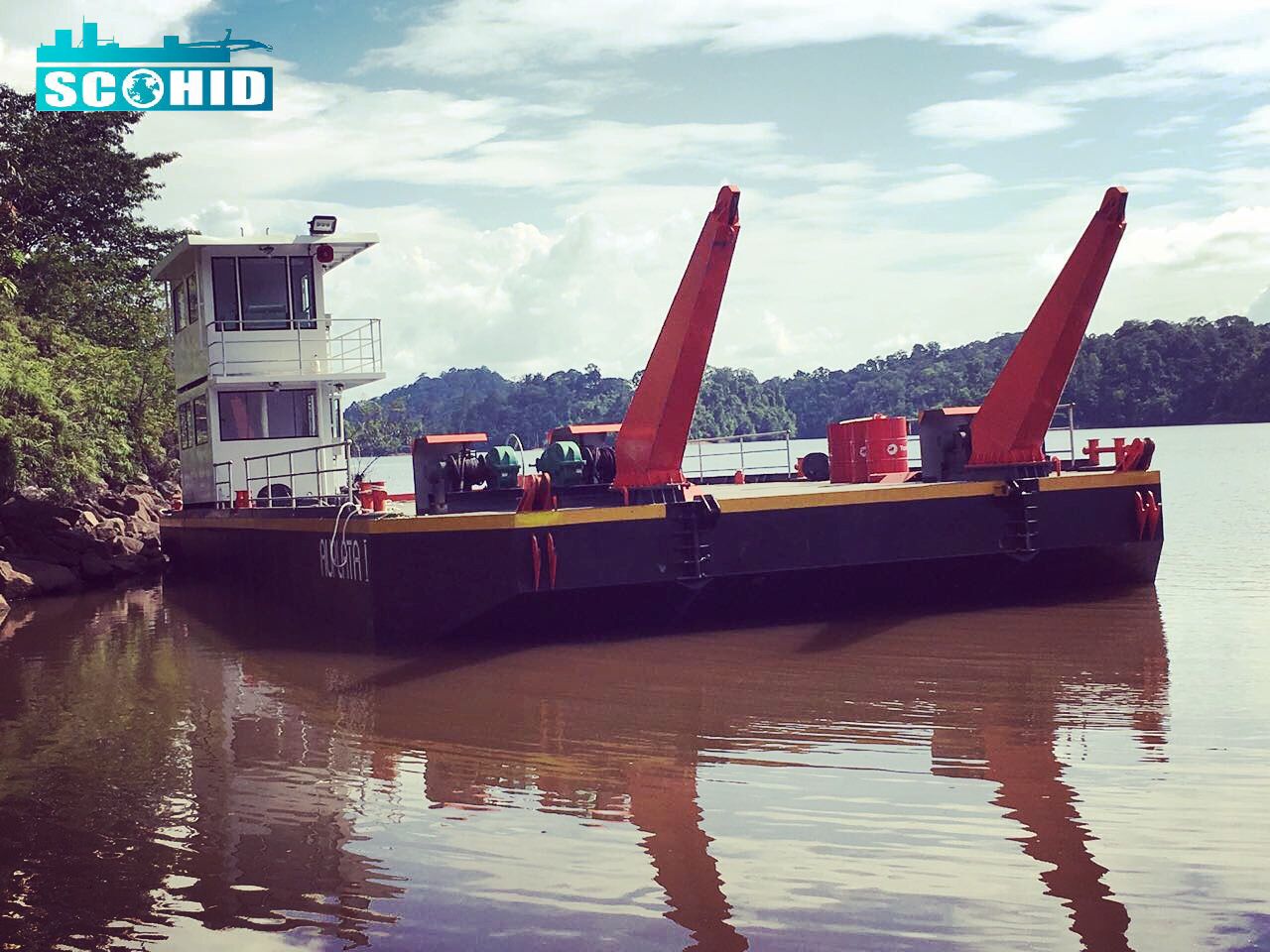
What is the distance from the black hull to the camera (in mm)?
12391

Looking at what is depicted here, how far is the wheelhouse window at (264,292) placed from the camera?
18.2 metres

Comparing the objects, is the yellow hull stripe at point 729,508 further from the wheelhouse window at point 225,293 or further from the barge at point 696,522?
the wheelhouse window at point 225,293

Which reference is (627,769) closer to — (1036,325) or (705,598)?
(705,598)

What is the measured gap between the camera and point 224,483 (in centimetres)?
1880

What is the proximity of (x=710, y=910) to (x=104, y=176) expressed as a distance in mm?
33878

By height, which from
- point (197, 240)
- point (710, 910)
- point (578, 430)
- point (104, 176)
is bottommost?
point (710, 910)

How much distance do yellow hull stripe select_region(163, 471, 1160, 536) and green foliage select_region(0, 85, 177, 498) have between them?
8.47m

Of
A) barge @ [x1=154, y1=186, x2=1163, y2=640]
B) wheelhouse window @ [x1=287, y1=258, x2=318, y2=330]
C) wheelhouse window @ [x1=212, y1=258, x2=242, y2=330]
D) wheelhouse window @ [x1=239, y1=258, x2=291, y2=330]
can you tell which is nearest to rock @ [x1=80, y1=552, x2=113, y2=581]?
wheelhouse window @ [x1=212, y1=258, x2=242, y2=330]

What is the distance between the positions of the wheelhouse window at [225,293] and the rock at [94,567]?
823 centimetres

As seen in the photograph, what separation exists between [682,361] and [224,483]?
842 centimetres

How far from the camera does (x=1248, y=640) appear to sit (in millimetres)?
11695

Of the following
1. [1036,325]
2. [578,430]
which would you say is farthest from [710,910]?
[1036,325]

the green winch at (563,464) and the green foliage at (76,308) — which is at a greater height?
the green foliage at (76,308)

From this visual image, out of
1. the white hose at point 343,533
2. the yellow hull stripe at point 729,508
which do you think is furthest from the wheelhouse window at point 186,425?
the white hose at point 343,533
